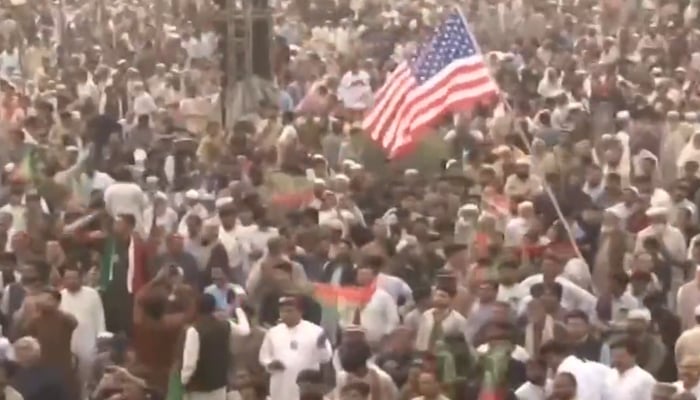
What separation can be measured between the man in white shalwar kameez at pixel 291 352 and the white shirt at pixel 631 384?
1726mm

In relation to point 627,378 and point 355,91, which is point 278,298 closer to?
point 627,378

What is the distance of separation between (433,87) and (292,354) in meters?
4.47

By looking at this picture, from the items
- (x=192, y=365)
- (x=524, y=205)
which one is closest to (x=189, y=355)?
(x=192, y=365)

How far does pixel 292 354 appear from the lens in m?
11.0

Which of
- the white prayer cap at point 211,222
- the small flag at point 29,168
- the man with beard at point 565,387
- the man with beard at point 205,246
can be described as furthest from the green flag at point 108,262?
the man with beard at point 565,387

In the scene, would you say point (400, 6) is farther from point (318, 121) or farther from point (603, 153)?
point (603, 153)

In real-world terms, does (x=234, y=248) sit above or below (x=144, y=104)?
above

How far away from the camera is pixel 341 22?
1214 inches

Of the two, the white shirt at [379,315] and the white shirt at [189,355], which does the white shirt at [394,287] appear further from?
the white shirt at [189,355]

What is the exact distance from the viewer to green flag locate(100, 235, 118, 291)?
41.6 ft

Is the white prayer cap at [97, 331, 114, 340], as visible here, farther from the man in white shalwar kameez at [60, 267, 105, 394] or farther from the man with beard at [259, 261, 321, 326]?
the man with beard at [259, 261, 321, 326]

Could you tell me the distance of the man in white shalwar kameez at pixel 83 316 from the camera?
1154 centimetres

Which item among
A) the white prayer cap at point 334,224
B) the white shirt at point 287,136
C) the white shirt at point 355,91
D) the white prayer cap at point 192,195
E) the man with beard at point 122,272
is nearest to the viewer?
the man with beard at point 122,272

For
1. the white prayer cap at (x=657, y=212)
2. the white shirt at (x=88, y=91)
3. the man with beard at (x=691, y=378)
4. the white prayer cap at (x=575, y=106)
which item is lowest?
the white shirt at (x=88, y=91)
